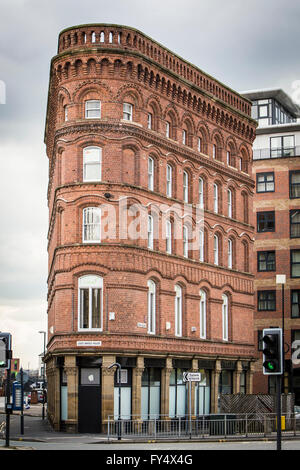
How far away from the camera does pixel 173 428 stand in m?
42.7

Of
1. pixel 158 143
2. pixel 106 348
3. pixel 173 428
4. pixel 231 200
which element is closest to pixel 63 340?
pixel 106 348

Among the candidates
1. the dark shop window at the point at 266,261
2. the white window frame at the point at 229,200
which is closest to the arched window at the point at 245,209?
the white window frame at the point at 229,200

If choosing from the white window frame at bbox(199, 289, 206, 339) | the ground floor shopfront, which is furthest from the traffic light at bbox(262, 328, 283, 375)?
the white window frame at bbox(199, 289, 206, 339)

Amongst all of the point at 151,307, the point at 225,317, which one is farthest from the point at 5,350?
the point at 225,317

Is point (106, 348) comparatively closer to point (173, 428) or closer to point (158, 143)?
point (173, 428)

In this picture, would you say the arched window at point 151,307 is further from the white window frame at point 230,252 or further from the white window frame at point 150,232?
the white window frame at point 230,252

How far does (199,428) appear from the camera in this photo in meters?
43.0

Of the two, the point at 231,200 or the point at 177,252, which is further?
the point at 231,200

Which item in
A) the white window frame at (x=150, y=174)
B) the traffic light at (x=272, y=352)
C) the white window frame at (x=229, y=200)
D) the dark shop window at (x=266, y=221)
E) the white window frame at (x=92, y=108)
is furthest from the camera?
the dark shop window at (x=266, y=221)

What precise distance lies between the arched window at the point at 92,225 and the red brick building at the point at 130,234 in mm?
55

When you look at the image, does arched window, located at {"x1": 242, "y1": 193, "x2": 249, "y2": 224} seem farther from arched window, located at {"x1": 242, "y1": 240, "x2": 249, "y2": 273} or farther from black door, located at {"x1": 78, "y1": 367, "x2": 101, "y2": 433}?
black door, located at {"x1": 78, "y1": 367, "x2": 101, "y2": 433}

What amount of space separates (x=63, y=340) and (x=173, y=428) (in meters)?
7.96

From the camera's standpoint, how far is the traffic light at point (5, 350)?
3098 cm
